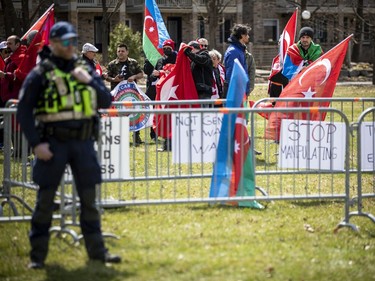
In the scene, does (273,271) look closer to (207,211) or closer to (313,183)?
(207,211)

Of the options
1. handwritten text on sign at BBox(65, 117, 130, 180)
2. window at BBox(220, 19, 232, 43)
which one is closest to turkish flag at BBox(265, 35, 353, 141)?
handwritten text on sign at BBox(65, 117, 130, 180)

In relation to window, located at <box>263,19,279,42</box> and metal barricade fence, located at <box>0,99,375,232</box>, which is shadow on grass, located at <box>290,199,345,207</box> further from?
window, located at <box>263,19,279,42</box>

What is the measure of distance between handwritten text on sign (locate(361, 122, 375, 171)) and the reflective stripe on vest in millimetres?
3507

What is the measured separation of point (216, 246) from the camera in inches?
318

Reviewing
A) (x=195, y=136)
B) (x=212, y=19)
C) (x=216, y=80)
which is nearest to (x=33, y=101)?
(x=195, y=136)

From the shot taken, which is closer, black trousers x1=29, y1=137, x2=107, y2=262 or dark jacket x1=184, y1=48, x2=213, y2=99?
black trousers x1=29, y1=137, x2=107, y2=262

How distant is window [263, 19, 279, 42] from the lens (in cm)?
6162

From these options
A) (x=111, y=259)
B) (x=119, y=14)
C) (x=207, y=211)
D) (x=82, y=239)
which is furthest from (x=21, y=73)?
(x=119, y=14)

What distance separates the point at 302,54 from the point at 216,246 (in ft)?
Result: 28.9

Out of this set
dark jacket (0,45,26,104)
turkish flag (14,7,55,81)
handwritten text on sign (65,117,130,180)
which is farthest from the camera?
dark jacket (0,45,26,104)

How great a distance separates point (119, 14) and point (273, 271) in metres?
49.2

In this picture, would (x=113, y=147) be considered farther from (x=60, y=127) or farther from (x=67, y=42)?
(x=67, y=42)

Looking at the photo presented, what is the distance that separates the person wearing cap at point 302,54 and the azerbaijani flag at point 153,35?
9.20 ft

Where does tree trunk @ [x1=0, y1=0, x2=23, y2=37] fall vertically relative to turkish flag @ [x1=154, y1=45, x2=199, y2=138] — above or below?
above
